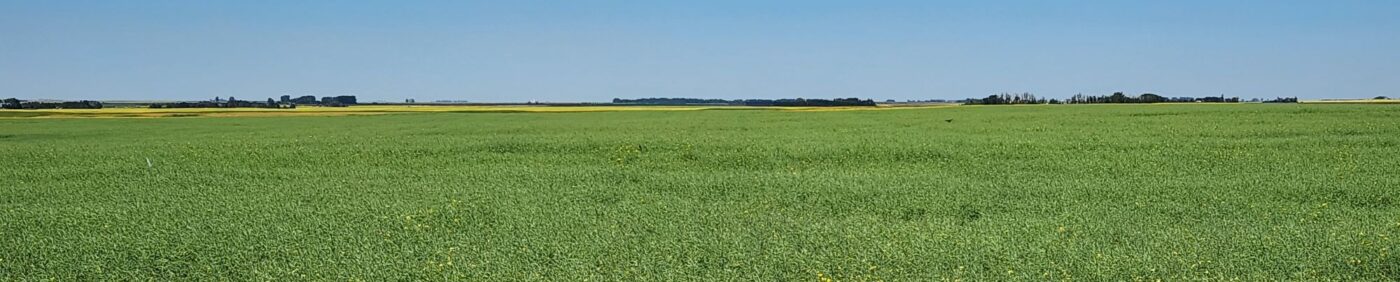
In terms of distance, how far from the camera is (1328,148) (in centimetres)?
1184

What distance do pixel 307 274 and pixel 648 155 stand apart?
716 cm

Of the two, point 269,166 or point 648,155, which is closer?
point 269,166

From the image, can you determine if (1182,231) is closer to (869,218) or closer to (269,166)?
(869,218)

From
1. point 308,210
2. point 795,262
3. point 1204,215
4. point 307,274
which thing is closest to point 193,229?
point 308,210

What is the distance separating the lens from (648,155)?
12508mm

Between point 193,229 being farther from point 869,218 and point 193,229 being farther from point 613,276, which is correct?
point 869,218

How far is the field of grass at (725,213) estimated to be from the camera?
5664 mm

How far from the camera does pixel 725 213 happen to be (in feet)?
24.6

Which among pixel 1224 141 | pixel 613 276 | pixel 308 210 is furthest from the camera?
pixel 1224 141

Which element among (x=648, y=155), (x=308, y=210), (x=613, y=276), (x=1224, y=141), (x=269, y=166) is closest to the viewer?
(x=613, y=276)

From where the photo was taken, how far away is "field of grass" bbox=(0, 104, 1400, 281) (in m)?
5.66

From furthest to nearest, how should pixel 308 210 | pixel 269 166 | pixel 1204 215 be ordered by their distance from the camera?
1. pixel 269 166
2. pixel 308 210
3. pixel 1204 215

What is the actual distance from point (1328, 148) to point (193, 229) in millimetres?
13000

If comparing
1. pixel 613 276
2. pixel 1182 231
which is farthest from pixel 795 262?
pixel 1182 231
